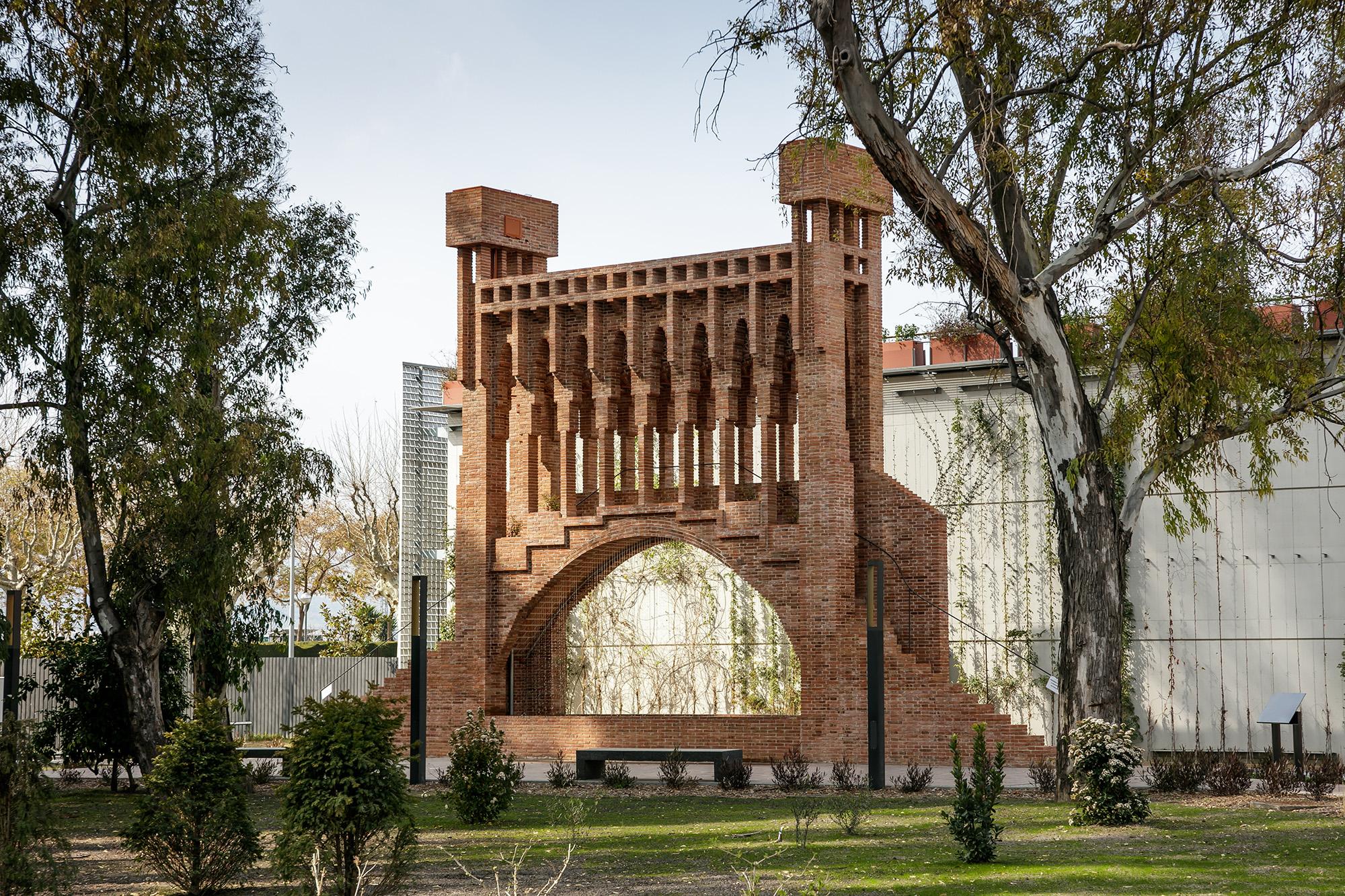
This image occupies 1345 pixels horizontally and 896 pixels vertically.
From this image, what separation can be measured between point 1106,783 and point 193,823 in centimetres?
822

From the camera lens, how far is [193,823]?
32.7ft

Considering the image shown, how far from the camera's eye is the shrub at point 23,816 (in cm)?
841

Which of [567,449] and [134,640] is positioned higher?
Result: [567,449]

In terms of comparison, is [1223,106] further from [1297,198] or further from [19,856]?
[19,856]

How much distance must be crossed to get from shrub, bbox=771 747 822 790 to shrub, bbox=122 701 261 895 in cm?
874

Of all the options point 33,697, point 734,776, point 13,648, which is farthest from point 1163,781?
point 33,697

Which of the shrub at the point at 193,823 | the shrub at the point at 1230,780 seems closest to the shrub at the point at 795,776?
the shrub at the point at 1230,780

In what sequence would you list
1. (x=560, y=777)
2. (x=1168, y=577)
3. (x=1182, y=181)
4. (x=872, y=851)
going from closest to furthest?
(x=872, y=851) < (x=1182, y=181) < (x=560, y=777) < (x=1168, y=577)

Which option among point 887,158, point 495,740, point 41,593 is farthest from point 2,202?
point 41,593

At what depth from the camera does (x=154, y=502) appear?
17203 mm

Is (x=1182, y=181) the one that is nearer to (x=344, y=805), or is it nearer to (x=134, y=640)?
(x=344, y=805)

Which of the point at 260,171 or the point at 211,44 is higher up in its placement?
the point at 211,44

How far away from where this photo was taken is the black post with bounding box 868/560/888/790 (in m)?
17.5

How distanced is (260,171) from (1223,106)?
12317mm
